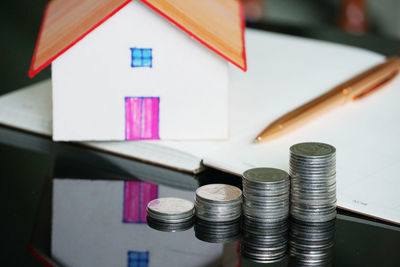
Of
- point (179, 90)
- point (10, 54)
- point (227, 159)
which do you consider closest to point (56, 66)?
point (179, 90)

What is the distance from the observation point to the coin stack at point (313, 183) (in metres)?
1.05

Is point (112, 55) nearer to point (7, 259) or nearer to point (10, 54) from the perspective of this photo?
point (7, 259)

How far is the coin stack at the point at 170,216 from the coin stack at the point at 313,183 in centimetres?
13

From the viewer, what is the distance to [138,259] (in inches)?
39.1

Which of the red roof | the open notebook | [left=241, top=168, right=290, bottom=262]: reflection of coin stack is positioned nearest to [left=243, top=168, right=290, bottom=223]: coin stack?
[left=241, top=168, right=290, bottom=262]: reflection of coin stack

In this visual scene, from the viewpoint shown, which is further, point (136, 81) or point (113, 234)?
point (136, 81)

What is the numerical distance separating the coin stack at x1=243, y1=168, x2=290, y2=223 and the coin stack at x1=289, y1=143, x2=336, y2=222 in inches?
0.5

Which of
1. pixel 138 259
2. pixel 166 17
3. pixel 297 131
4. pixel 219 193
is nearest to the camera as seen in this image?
pixel 138 259

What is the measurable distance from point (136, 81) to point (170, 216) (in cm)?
29

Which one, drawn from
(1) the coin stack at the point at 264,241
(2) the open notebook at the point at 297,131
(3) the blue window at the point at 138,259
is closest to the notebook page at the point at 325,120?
(2) the open notebook at the point at 297,131

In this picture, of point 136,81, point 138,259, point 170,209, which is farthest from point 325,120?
point 138,259

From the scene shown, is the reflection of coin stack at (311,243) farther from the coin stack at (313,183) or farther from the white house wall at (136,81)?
the white house wall at (136,81)

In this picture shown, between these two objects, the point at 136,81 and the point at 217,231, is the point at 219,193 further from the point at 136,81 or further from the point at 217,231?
the point at 136,81

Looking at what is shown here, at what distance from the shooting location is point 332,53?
6.03 ft
